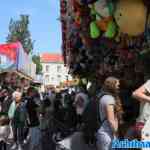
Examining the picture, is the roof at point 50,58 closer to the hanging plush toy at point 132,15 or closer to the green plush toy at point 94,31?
the green plush toy at point 94,31

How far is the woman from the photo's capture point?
6.24 m

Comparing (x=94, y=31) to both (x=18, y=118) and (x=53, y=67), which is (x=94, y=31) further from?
(x=53, y=67)

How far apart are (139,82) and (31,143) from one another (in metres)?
4.05

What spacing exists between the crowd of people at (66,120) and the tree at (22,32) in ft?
235

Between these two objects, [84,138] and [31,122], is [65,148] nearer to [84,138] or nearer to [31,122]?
[84,138]

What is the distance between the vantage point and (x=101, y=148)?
6445 millimetres

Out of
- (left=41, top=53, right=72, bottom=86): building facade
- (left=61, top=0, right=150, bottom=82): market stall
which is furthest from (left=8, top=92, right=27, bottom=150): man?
(left=41, top=53, right=72, bottom=86): building facade

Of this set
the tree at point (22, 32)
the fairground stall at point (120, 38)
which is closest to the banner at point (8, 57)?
the fairground stall at point (120, 38)

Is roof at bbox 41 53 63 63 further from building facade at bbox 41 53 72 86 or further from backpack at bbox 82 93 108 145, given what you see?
backpack at bbox 82 93 108 145

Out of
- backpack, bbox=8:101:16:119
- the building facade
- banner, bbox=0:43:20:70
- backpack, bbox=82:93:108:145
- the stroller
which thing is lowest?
the building facade

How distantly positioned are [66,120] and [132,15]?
4.93 m

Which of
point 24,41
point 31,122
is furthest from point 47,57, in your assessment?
point 31,122

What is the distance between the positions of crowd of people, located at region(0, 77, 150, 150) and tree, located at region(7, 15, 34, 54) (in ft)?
235

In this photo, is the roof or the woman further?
the roof
